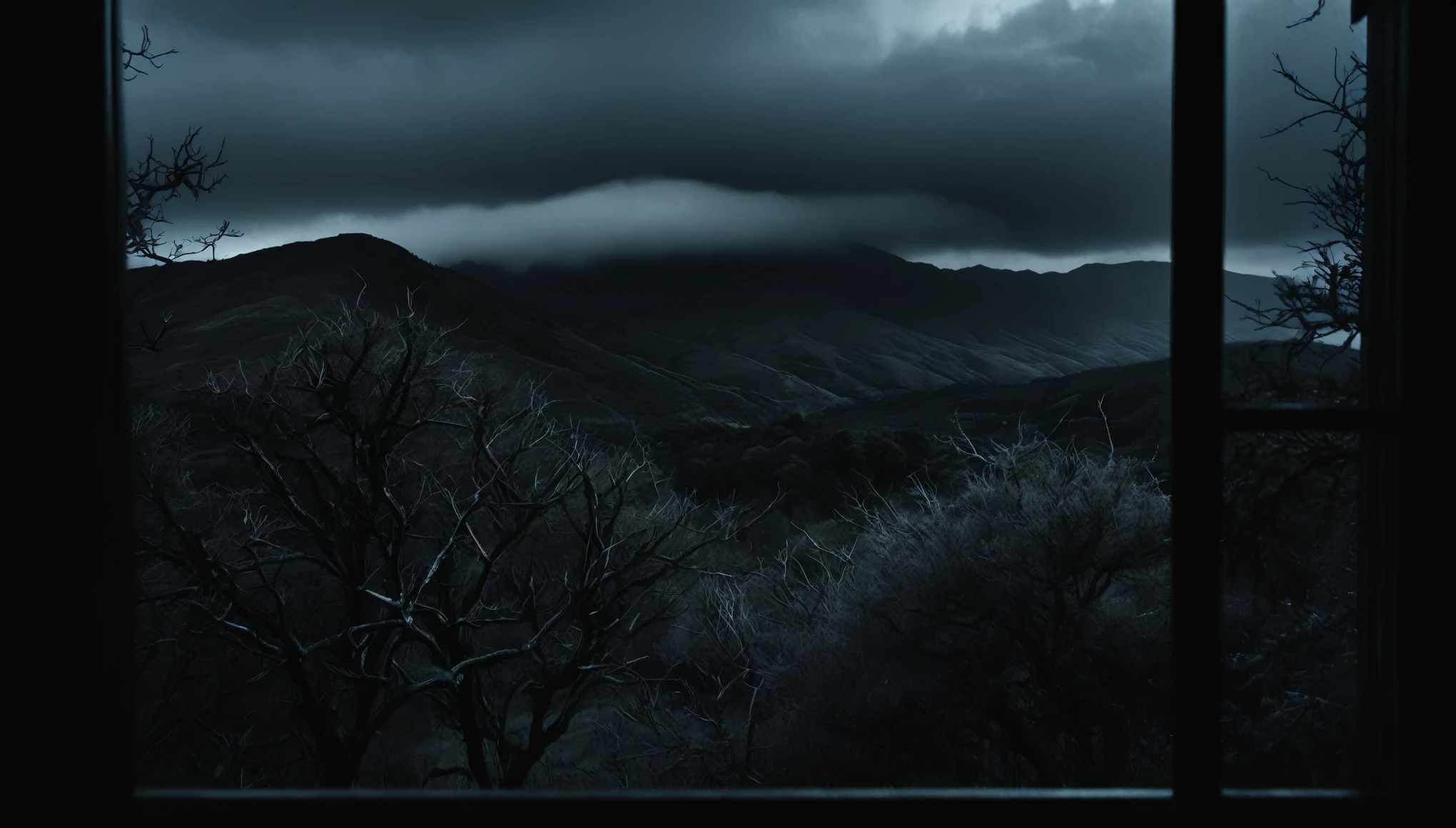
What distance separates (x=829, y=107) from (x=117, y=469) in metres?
47.0

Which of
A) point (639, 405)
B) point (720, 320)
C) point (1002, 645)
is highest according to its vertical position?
point (720, 320)

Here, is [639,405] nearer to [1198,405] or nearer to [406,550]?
[406,550]

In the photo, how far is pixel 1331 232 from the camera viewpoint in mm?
1831

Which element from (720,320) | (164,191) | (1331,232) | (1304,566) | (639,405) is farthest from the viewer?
(720,320)

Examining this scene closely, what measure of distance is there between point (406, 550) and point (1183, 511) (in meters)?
14.7

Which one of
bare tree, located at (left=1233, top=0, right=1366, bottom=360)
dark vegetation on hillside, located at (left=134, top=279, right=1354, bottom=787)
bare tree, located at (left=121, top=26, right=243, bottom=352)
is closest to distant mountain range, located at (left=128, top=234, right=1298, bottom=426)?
dark vegetation on hillside, located at (left=134, top=279, right=1354, bottom=787)

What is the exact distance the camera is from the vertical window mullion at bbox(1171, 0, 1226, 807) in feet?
3.41

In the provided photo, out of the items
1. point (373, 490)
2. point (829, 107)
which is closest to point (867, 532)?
point (373, 490)

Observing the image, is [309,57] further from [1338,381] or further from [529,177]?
[1338,381]

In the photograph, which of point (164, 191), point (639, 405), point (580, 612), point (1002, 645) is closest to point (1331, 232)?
point (164, 191)

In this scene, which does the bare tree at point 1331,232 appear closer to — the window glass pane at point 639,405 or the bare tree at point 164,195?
the window glass pane at point 639,405

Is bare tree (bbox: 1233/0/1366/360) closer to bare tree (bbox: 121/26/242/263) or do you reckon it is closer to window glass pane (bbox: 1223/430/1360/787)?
window glass pane (bbox: 1223/430/1360/787)

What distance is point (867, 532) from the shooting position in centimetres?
1085

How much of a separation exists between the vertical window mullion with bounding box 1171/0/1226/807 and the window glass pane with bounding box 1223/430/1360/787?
0.35 feet
